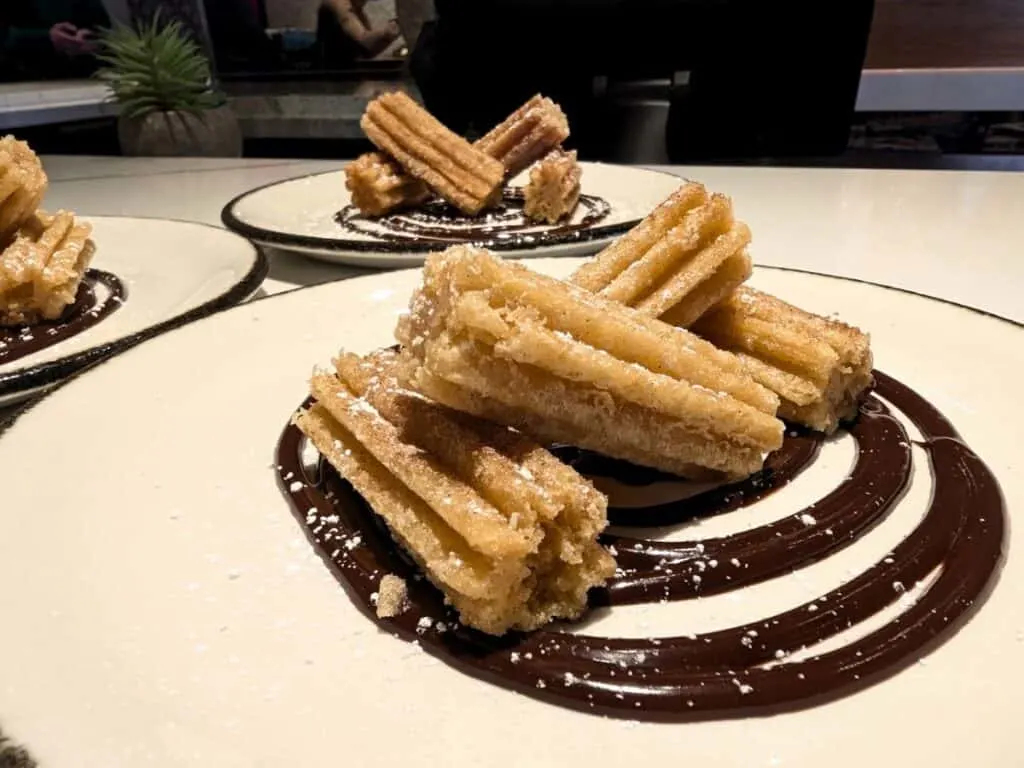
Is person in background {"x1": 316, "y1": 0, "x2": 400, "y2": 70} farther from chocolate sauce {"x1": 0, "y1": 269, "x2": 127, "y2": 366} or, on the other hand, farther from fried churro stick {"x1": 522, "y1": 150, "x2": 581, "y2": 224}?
chocolate sauce {"x1": 0, "y1": 269, "x2": 127, "y2": 366}

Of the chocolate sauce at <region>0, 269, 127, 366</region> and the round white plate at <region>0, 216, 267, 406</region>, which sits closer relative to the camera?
the round white plate at <region>0, 216, 267, 406</region>

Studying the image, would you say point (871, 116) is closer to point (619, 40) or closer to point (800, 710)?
point (619, 40)

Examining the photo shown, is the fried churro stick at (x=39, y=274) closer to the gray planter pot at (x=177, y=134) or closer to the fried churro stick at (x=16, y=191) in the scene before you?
the fried churro stick at (x=16, y=191)

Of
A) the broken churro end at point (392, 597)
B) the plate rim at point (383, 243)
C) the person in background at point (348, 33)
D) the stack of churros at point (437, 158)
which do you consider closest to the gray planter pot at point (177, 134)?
the stack of churros at point (437, 158)

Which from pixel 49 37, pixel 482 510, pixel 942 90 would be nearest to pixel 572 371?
pixel 482 510

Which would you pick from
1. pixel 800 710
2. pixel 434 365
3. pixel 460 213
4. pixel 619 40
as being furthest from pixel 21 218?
pixel 619 40

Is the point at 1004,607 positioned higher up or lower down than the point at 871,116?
higher up

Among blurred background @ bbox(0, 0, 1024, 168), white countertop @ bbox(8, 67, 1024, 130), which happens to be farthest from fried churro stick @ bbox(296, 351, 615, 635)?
white countertop @ bbox(8, 67, 1024, 130)
